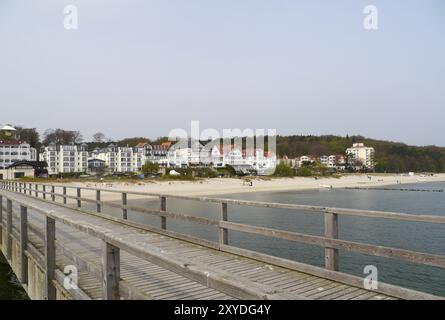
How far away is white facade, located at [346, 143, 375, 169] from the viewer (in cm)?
15838

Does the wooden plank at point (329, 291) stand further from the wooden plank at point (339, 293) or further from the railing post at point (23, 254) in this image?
the railing post at point (23, 254)

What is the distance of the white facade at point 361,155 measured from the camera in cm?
15838

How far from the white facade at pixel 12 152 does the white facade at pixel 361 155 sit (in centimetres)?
11933

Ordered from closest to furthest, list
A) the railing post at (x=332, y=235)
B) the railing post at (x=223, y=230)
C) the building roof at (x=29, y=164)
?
the railing post at (x=332, y=235)
the railing post at (x=223, y=230)
the building roof at (x=29, y=164)

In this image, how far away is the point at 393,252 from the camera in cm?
436

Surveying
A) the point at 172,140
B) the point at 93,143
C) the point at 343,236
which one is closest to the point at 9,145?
the point at 93,143

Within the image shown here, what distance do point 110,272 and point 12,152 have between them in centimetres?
10089

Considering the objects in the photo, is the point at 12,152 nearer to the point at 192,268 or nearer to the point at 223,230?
the point at 223,230

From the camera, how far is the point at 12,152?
300ft

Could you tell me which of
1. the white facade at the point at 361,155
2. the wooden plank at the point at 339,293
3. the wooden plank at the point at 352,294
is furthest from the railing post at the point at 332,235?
the white facade at the point at 361,155

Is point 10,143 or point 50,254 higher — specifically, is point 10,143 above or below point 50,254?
above

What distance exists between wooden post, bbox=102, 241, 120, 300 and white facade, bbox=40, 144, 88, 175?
10333 centimetres

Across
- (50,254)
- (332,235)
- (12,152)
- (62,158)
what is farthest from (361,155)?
(50,254)
